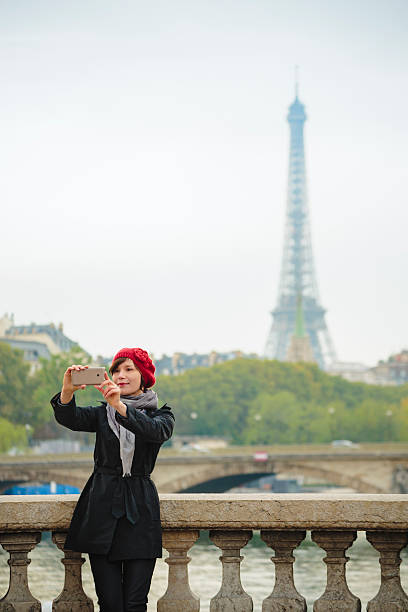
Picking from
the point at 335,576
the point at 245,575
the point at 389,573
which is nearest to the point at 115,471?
the point at 335,576

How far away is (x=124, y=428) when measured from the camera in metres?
4.91

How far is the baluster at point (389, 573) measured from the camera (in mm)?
5172

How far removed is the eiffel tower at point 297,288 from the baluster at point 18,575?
386 ft

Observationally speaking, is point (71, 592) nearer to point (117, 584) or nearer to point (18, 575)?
point (18, 575)

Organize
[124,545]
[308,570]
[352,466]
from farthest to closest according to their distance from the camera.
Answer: [352,466]
[308,570]
[124,545]

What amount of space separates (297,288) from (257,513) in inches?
4808

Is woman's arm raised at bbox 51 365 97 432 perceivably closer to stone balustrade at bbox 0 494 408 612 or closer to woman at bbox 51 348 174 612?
woman at bbox 51 348 174 612

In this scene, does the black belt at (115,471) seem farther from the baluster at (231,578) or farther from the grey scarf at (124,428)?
the baluster at (231,578)

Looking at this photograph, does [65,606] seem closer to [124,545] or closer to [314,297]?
[124,545]

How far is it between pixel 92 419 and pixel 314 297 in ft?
402

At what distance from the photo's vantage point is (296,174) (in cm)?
13338

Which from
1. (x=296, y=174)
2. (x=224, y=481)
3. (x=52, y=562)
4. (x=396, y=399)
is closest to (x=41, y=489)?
(x=224, y=481)

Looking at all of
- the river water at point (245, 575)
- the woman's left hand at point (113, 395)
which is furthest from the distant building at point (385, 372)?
the woman's left hand at point (113, 395)

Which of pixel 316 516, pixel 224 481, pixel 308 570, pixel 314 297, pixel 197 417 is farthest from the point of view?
pixel 314 297
